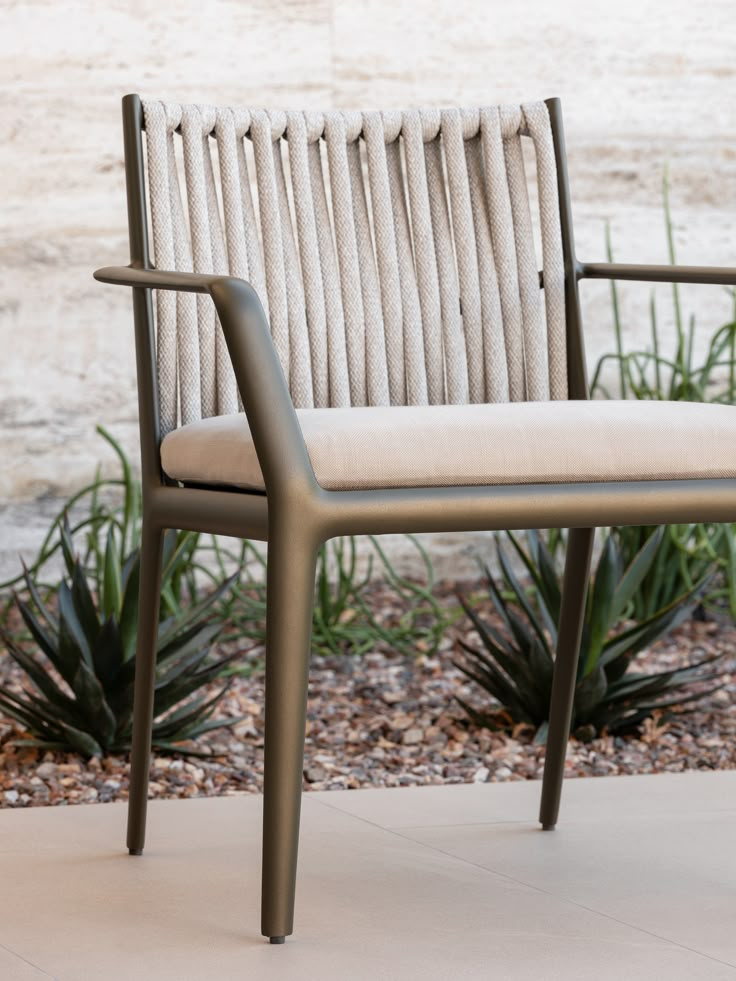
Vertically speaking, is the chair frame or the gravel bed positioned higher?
the chair frame

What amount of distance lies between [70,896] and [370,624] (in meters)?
1.49

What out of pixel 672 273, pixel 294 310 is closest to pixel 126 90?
pixel 294 310

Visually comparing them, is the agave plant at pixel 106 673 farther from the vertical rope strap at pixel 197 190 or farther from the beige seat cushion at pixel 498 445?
the beige seat cushion at pixel 498 445

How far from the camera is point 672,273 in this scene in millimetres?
1553

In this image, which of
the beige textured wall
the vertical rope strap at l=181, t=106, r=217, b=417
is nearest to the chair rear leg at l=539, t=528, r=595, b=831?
the vertical rope strap at l=181, t=106, r=217, b=417

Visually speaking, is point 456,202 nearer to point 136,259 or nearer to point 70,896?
point 136,259

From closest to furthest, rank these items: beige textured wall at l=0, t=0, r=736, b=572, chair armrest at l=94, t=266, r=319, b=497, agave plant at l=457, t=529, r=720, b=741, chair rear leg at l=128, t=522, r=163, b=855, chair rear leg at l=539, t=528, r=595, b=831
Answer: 1. chair armrest at l=94, t=266, r=319, b=497
2. chair rear leg at l=128, t=522, r=163, b=855
3. chair rear leg at l=539, t=528, r=595, b=831
4. agave plant at l=457, t=529, r=720, b=741
5. beige textured wall at l=0, t=0, r=736, b=572

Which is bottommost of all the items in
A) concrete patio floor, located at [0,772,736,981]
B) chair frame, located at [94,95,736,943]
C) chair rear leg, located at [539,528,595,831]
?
concrete patio floor, located at [0,772,736,981]

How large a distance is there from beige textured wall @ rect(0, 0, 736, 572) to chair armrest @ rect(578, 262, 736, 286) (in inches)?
71.3

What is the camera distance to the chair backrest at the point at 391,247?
1.65m

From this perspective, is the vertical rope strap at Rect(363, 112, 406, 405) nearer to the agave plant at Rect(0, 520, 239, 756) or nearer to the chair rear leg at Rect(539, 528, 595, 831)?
Answer: the chair rear leg at Rect(539, 528, 595, 831)

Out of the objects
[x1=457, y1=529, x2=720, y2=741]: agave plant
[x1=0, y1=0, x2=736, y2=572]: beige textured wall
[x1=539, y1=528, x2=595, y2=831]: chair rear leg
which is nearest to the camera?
[x1=539, y1=528, x2=595, y2=831]: chair rear leg

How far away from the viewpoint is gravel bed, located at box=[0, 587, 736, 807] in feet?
6.52

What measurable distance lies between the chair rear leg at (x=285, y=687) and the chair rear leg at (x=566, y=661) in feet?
1.62
